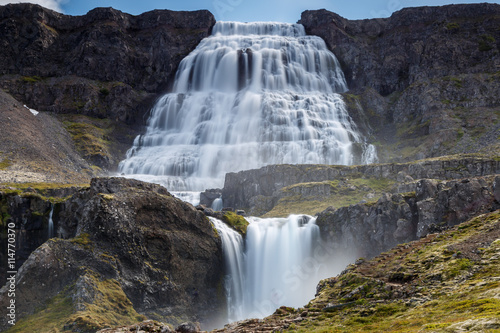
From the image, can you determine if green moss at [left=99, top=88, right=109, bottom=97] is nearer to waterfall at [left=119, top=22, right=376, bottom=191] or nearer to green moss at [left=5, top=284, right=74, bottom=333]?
waterfall at [left=119, top=22, right=376, bottom=191]

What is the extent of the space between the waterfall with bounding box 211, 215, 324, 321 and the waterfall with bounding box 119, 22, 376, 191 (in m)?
41.6

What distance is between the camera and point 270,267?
4834cm

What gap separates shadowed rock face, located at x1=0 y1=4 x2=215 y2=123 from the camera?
12294cm

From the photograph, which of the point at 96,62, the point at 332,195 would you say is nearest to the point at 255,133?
the point at 332,195

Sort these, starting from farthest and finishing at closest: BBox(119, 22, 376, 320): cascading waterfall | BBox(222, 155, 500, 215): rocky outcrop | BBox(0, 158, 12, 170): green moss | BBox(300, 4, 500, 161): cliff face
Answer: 1. BBox(300, 4, 500, 161): cliff face
2. BBox(0, 158, 12, 170): green moss
3. BBox(222, 155, 500, 215): rocky outcrop
4. BBox(119, 22, 376, 320): cascading waterfall

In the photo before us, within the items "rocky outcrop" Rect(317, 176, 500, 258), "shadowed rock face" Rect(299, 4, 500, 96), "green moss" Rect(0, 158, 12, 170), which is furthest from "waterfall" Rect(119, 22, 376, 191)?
"rocky outcrop" Rect(317, 176, 500, 258)

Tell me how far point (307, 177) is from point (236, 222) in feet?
94.9

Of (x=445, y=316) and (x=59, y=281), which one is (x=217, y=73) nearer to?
(x=59, y=281)

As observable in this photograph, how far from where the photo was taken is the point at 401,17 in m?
135

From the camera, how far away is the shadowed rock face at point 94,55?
12294 centimetres

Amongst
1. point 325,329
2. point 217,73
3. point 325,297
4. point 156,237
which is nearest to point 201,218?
point 156,237

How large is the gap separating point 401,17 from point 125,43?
319 feet

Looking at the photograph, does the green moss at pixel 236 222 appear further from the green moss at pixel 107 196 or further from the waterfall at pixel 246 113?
the waterfall at pixel 246 113

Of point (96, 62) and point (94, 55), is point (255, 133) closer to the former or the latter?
point (96, 62)
